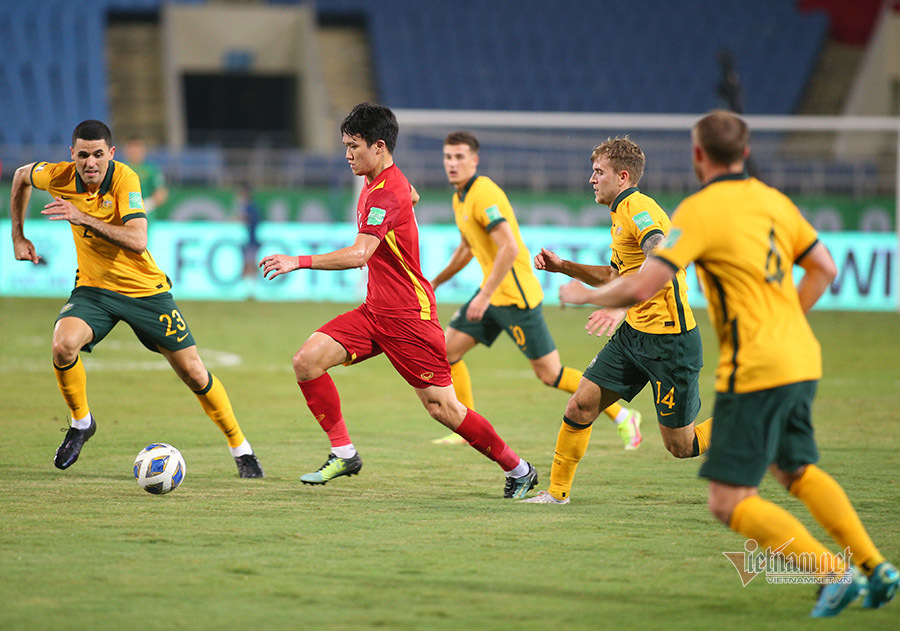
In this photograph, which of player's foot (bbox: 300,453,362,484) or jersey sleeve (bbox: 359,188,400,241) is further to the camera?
player's foot (bbox: 300,453,362,484)

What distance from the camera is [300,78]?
1224 inches

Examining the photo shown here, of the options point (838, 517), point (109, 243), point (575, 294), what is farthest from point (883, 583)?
point (109, 243)

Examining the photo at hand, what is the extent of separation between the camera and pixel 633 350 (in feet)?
20.4

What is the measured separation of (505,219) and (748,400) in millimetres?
3544

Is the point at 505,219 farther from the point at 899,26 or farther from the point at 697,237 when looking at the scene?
the point at 899,26

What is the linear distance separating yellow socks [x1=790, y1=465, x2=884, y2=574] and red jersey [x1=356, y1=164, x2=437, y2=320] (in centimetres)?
281

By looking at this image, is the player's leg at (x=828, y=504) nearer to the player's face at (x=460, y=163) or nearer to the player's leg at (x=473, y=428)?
the player's leg at (x=473, y=428)

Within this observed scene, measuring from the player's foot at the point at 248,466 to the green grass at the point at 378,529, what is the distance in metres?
0.12

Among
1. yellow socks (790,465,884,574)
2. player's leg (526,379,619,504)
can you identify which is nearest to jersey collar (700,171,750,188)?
yellow socks (790,465,884,574)

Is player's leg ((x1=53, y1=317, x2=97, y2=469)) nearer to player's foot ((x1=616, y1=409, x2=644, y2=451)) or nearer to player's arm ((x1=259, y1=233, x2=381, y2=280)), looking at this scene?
player's arm ((x1=259, y1=233, x2=381, y2=280))

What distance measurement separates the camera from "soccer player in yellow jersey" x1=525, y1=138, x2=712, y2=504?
6.18m

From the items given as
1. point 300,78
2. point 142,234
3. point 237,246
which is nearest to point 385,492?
point 142,234

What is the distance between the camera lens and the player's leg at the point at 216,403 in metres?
6.85

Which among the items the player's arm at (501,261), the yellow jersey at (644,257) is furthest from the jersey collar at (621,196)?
the player's arm at (501,261)
